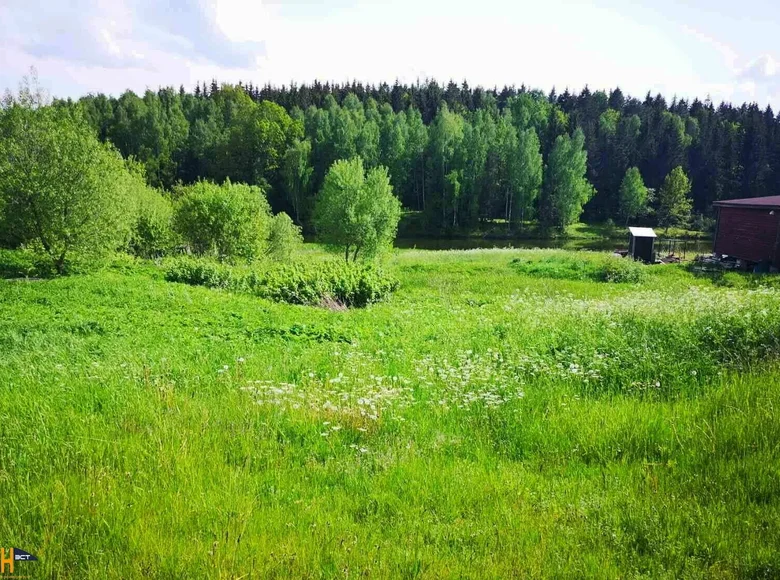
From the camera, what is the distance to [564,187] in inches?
3014

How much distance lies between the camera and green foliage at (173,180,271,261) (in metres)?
29.9

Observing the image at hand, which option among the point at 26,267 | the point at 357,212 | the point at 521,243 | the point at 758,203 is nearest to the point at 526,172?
the point at 521,243

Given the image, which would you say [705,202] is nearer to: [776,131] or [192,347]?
[776,131]

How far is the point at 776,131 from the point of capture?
9925 cm

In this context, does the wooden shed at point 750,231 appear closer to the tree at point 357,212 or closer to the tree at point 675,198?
the tree at point 357,212

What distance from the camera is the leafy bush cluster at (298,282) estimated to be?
20266 mm

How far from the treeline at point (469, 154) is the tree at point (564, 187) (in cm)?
19

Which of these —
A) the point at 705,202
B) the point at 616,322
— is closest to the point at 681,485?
the point at 616,322

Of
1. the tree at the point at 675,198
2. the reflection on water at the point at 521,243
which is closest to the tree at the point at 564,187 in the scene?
the reflection on water at the point at 521,243

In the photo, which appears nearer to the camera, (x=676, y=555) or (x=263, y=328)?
(x=676, y=555)

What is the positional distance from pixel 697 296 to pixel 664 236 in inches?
2787

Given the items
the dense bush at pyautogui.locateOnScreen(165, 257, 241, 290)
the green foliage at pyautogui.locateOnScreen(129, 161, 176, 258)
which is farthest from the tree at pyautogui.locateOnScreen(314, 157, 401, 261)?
the dense bush at pyautogui.locateOnScreen(165, 257, 241, 290)

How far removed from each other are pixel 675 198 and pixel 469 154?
33.4m

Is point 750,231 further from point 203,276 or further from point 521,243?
point 203,276
